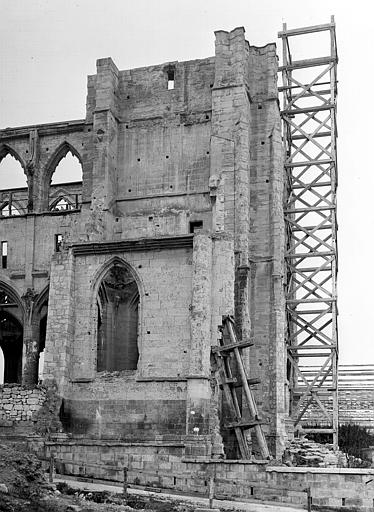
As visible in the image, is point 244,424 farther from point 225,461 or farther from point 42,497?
point 42,497

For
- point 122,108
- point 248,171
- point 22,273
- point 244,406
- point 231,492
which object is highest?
point 122,108

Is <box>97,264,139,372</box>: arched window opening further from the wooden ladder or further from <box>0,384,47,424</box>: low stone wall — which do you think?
the wooden ladder

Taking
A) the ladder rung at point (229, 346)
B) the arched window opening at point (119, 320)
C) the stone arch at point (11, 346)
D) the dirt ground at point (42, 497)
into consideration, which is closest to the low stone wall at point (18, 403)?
the arched window opening at point (119, 320)

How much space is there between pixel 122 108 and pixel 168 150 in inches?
110

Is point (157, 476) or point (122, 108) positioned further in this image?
point (122, 108)

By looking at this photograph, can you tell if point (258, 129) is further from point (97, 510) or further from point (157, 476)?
point (97, 510)

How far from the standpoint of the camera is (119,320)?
28.4m

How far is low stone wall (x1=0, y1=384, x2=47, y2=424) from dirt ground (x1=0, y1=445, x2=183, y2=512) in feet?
21.0

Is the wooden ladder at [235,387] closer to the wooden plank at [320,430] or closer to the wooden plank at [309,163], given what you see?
the wooden plank at [320,430]

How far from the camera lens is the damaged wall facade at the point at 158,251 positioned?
957 inches

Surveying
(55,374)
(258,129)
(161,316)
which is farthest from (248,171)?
(55,374)

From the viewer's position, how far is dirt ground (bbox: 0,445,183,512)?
13.8 metres

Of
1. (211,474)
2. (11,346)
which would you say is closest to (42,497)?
(211,474)

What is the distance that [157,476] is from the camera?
20.7m
